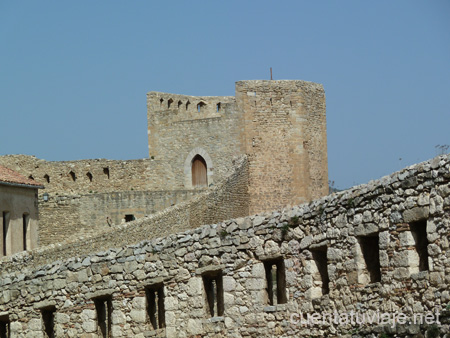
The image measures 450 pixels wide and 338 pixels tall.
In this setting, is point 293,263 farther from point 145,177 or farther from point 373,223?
point 145,177

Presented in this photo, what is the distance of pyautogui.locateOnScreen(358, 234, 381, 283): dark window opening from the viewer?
16578 mm

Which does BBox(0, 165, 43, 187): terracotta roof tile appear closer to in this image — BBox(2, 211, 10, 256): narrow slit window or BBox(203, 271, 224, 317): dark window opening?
BBox(2, 211, 10, 256): narrow slit window

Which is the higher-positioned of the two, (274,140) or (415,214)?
(274,140)

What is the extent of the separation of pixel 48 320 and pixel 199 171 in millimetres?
22692

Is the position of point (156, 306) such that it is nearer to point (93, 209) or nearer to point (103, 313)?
point (103, 313)

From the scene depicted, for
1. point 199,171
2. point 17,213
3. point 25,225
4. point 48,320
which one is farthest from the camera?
point 199,171

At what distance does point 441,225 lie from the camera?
15156 mm

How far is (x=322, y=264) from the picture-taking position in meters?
17.6

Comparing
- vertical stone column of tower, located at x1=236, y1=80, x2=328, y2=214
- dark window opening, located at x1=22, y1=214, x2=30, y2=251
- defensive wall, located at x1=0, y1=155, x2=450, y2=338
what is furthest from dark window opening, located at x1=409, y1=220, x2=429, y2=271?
vertical stone column of tower, located at x1=236, y1=80, x2=328, y2=214

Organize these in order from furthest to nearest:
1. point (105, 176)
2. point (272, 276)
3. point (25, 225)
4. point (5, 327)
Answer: point (105, 176), point (25, 225), point (5, 327), point (272, 276)

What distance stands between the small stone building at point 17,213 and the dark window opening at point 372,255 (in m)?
21.3

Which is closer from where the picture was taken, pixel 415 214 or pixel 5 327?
pixel 415 214

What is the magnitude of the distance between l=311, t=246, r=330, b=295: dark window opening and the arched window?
26230 millimetres

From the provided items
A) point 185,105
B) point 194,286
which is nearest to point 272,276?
point 194,286
